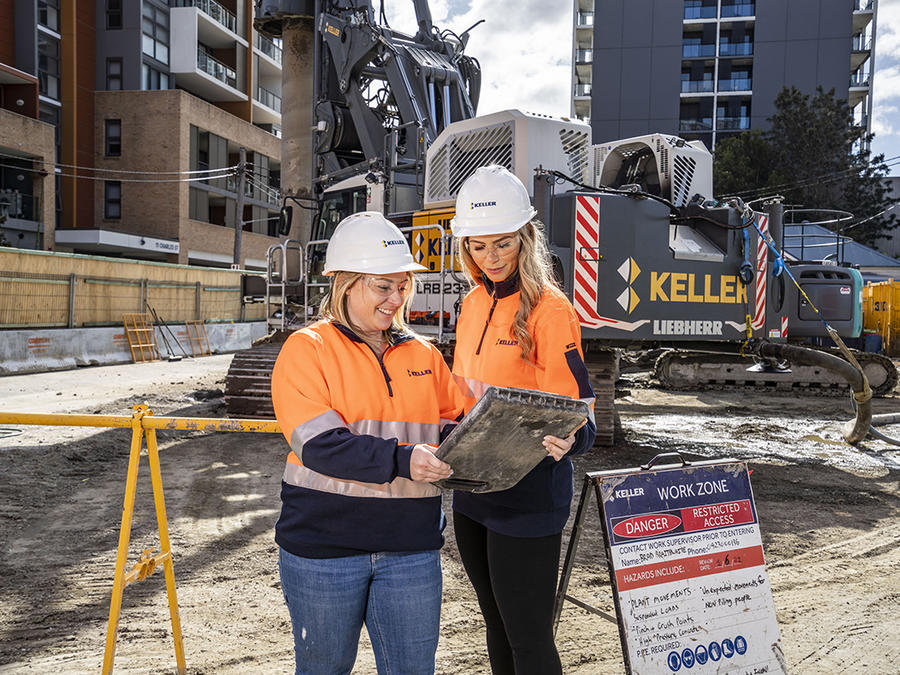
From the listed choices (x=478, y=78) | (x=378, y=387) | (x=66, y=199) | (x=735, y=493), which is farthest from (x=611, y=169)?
(x=66, y=199)

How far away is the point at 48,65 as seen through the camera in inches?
1404

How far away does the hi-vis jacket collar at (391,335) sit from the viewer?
2414 millimetres

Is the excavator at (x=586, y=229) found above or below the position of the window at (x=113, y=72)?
below

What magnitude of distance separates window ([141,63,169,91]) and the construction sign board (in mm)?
41265

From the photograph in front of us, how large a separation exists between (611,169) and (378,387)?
25.0ft

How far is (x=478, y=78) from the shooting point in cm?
1265

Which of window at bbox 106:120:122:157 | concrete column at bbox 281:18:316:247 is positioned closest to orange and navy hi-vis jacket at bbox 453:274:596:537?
concrete column at bbox 281:18:316:247

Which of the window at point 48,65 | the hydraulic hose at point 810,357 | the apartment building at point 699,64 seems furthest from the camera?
the apartment building at point 699,64

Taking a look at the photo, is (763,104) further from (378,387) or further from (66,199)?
(378,387)

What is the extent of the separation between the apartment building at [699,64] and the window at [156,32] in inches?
1172

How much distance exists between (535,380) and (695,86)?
60.5m

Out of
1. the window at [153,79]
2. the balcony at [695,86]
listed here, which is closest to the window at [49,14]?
the window at [153,79]

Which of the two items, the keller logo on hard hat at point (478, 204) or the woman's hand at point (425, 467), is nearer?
the woman's hand at point (425, 467)

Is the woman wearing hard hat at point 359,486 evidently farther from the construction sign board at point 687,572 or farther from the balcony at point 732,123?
the balcony at point 732,123
